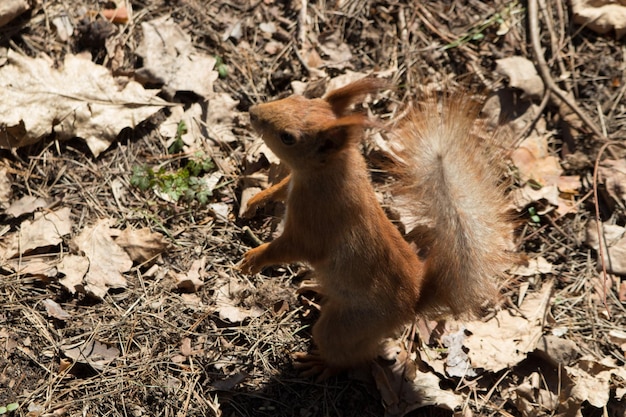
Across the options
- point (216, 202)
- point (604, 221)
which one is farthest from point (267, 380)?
point (604, 221)

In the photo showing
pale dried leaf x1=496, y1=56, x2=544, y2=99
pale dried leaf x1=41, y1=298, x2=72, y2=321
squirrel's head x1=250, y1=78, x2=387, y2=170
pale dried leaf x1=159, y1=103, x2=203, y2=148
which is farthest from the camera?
pale dried leaf x1=496, y1=56, x2=544, y2=99

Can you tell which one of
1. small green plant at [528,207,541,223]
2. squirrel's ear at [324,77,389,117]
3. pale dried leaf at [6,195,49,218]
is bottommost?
small green plant at [528,207,541,223]

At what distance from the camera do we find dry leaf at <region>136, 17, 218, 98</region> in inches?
175

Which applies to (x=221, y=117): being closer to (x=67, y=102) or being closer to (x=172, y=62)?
(x=172, y=62)

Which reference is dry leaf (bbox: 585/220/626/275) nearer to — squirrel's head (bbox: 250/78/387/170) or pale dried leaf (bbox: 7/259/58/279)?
squirrel's head (bbox: 250/78/387/170)

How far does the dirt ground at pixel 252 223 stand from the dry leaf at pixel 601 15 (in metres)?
0.07

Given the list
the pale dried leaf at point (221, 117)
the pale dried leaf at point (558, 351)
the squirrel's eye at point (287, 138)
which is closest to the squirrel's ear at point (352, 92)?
the squirrel's eye at point (287, 138)

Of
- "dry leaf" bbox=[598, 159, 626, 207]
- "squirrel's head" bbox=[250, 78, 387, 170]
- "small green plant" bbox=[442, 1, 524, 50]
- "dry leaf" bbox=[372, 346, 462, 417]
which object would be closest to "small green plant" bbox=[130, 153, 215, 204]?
"squirrel's head" bbox=[250, 78, 387, 170]

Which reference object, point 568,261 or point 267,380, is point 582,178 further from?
point 267,380

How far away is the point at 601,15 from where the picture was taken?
5.02 metres

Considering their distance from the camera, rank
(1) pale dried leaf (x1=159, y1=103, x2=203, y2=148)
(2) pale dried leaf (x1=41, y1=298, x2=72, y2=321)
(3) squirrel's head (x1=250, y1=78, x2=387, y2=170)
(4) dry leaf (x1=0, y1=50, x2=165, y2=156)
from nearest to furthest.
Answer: (3) squirrel's head (x1=250, y1=78, x2=387, y2=170)
(2) pale dried leaf (x1=41, y1=298, x2=72, y2=321)
(4) dry leaf (x1=0, y1=50, x2=165, y2=156)
(1) pale dried leaf (x1=159, y1=103, x2=203, y2=148)

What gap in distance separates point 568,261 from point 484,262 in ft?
4.54

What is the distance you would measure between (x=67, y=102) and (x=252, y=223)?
56.7 inches

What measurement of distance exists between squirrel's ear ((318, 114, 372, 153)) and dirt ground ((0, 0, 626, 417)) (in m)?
1.20
